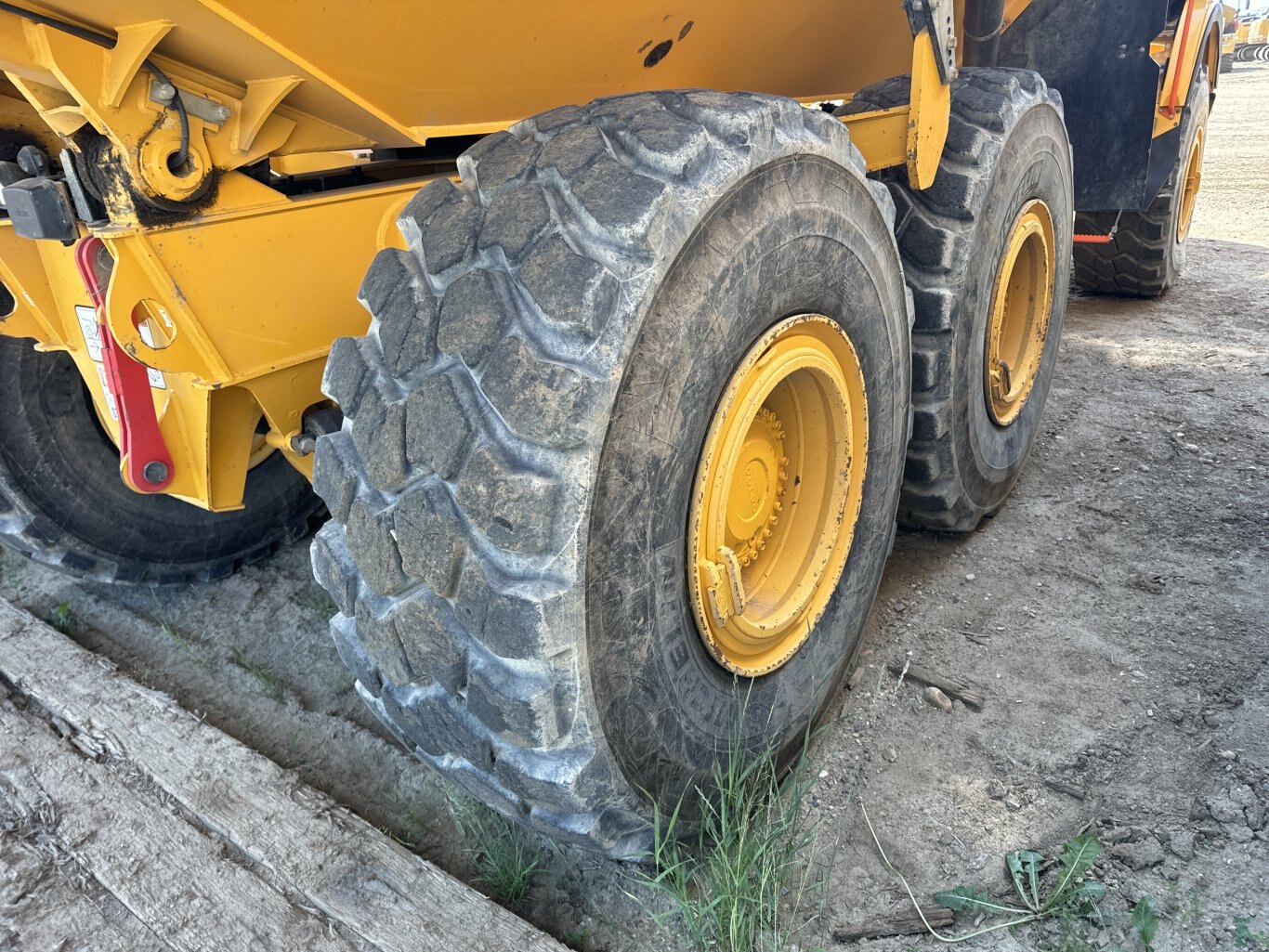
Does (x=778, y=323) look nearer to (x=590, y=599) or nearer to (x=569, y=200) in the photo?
(x=569, y=200)

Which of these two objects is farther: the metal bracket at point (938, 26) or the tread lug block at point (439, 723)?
the metal bracket at point (938, 26)

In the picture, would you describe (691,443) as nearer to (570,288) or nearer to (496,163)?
(570,288)

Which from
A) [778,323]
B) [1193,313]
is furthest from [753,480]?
[1193,313]

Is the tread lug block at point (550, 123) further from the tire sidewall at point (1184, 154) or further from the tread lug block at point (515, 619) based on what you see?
the tire sidewall at point (1184, 154)

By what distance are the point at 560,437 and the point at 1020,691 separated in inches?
64.8

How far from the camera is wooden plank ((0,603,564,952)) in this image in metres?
1.71

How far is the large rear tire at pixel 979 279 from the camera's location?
2.44m

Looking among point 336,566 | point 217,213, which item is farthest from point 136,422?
point 336,566

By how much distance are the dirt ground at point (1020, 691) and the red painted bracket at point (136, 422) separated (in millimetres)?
759

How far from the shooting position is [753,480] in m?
1.95

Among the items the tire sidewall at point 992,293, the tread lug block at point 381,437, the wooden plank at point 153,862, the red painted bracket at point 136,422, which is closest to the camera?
the tread lug block at point 381,437

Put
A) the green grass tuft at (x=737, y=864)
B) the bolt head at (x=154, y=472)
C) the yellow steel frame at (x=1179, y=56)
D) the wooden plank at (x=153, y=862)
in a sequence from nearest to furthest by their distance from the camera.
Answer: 1. the green grass tuft at (x=737, y=864)
2. the wooden plank at (x=153, y=862)
3. the bolt head at (x=154, y=472)
4. the yellow steel frame at (x=1179, y=56)

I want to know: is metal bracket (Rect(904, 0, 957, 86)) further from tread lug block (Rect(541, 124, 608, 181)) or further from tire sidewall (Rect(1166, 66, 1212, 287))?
tire sidewall (Rect(1166, 66, 1212, 287))

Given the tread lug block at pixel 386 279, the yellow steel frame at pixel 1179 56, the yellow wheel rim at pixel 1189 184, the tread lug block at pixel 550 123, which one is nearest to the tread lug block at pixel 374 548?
the tread lug block at pixel 386 279
